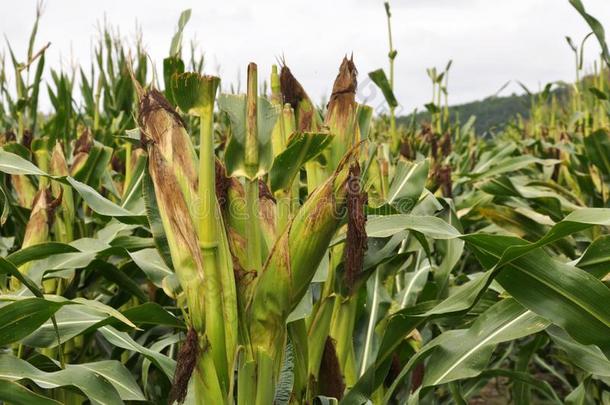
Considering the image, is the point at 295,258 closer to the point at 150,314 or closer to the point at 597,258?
the point at 150,314

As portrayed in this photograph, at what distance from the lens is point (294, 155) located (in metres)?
1.19

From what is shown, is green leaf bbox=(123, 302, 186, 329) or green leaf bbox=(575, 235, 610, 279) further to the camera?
green leaf bbox=(123, 302, 186, 329)

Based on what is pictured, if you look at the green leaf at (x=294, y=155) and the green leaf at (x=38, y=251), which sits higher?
the green leaf at (x=294, y=155)

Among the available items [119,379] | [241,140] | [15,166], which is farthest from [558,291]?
[15,166]

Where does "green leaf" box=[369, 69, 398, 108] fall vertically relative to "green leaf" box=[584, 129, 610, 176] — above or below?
above

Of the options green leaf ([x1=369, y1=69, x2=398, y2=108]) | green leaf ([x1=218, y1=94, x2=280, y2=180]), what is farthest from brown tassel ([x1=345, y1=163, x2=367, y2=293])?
green leaf ([x1=369, y1=69, x2=398, y2=108])

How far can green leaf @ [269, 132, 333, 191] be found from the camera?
3.84ft

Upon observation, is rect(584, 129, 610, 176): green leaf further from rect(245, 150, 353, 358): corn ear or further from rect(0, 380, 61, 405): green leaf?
rect(0, 380, 61, 405): green leaf

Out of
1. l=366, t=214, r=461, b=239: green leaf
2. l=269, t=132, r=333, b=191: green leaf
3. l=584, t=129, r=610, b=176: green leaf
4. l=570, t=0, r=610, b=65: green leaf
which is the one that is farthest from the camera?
l=584, t=129, r=610, b=176: green leaf

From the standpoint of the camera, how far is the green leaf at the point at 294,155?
1171 mm

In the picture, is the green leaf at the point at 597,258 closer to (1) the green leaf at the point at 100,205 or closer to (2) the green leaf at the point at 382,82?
(1) the green leaf at the point at 100,205

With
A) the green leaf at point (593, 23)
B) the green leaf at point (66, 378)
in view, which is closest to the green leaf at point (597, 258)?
the green leaf at point (66, 378)

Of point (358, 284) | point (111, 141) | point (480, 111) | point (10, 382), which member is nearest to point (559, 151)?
point (111, 141)

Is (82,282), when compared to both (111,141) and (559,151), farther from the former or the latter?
(559,151)
